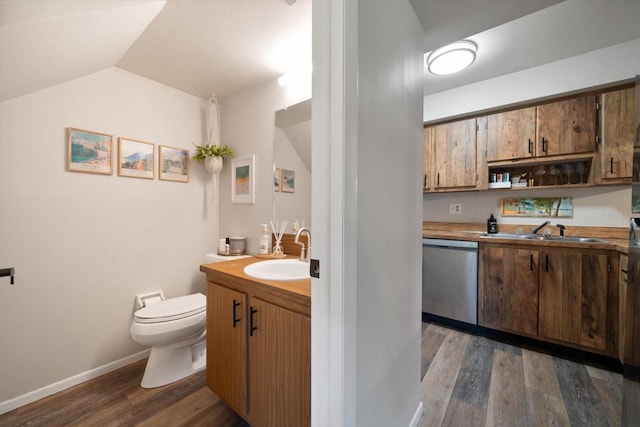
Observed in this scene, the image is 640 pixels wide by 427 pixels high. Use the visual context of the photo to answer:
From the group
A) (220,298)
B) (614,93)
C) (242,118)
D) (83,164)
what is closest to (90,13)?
(83,164)

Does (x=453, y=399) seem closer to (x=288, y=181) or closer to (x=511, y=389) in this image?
(x=511, y=389)

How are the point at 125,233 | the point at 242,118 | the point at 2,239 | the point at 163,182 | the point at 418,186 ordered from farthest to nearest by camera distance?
the point at 242,118 → the point at 163,182 → the point at 125,233 → the point at 2,239 → the point at 418,186

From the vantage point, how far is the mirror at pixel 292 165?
182 cm

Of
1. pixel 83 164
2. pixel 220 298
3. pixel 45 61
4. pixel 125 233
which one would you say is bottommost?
pixel 220 298

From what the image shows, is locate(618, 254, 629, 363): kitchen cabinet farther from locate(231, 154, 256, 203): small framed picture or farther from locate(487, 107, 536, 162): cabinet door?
locate(231, 154, 256, 203): small framed picture

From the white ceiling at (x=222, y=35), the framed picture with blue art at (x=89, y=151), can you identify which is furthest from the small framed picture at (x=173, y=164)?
the white ceiling at (x=222, y=35)

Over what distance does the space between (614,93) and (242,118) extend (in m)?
3.08

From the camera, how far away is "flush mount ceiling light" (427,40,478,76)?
176 cm

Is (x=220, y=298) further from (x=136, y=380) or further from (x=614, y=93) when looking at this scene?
(x=614, y=93)

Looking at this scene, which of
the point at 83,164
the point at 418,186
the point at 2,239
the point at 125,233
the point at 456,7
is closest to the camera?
the point at 456,7

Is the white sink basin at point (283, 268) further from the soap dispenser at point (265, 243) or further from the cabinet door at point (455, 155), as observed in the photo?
the cabinet door at point (455, 155)

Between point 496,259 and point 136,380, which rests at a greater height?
point 496,259

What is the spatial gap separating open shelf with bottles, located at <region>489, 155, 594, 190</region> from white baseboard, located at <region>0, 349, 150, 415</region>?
11.7 feet

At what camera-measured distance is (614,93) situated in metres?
1.91
